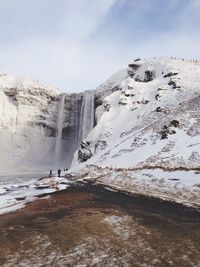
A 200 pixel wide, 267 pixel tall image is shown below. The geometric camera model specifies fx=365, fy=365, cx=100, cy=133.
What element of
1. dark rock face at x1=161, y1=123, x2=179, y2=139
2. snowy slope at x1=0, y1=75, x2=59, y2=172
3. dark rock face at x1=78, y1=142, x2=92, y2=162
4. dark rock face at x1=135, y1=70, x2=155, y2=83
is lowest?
dark rock face at x1=78, y1=142, x2=92, y2=162

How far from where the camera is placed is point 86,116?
7844 cm

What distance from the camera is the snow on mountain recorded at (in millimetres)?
31717

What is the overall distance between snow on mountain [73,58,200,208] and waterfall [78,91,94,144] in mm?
10107

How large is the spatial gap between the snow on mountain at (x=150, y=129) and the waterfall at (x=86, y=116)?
10.1 m

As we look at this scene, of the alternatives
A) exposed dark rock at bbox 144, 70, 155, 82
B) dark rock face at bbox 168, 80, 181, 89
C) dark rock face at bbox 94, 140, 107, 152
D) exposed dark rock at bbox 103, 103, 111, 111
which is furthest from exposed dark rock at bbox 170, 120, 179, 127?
exposed dark rock at bbox 144, 70, 155, 82

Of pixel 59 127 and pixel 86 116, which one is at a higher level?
pixel 86 116

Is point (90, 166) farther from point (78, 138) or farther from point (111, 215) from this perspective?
point (78, 138)

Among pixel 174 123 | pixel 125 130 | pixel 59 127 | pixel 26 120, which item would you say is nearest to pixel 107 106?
pixel 125 130

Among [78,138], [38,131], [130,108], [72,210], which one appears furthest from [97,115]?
[72,210]

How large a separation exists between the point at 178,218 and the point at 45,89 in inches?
2953

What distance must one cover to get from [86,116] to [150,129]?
3265 cm

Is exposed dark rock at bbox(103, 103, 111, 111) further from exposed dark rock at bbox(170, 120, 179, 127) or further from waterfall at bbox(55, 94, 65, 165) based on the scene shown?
exposed dark rock at bbox(170, 120, 179, 127)

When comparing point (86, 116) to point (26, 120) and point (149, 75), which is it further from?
point (149, 75)

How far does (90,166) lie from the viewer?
150 ft
